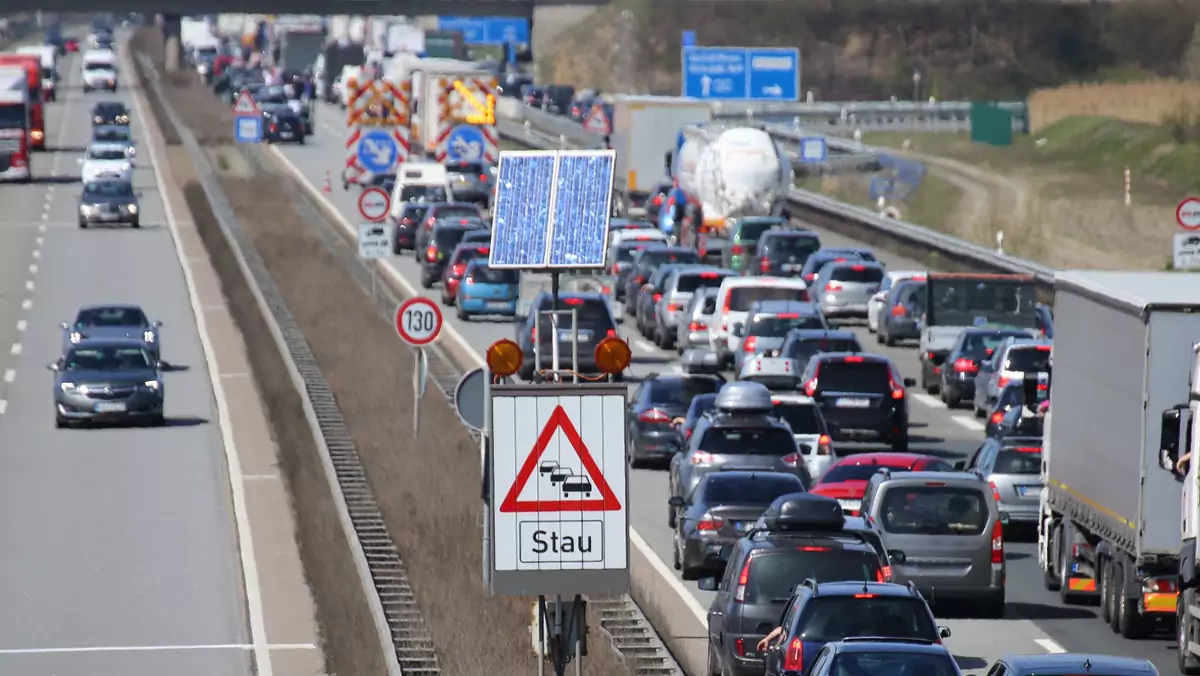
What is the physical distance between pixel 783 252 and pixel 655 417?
22789 millimetres

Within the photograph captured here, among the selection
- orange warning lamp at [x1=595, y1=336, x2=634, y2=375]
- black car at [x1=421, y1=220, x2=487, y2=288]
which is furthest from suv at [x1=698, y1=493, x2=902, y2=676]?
black car at [x1=421, y1=220, x2=487, y2=288]

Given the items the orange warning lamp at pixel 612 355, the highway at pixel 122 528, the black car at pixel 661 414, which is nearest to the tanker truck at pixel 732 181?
the highway at pixel 122 528

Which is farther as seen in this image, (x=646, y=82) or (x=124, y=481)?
(x=646, y=82)

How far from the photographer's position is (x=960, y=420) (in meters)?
38.6

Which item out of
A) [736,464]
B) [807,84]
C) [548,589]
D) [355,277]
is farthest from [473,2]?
[548,589]

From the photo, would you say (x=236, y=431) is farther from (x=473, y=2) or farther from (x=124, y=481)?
(x=473, y=2)

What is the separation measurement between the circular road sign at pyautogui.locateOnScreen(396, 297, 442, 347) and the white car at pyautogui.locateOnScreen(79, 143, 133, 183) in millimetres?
46007

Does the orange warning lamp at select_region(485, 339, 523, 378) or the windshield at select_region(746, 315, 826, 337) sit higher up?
the orange warning lamp at select_region(485, 339, 523, 378)

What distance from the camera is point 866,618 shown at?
16.5 m

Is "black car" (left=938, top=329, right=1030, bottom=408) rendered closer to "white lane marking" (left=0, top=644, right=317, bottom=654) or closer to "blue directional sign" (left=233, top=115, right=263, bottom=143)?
"white lane marking" (left=0, top=644, right=317, bottom=654)

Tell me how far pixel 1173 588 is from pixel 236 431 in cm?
1823

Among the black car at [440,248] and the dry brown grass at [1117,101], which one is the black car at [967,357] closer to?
the black car at [440,248]

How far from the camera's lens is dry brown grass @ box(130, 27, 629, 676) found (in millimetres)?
21250

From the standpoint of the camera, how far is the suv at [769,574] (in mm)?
18516
